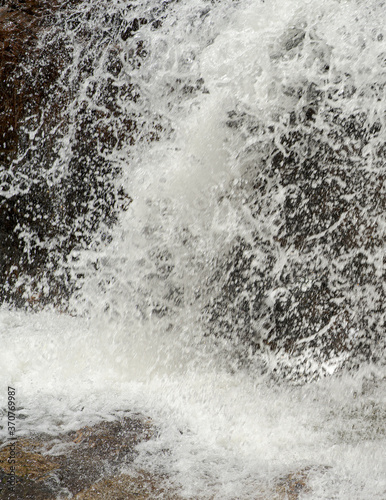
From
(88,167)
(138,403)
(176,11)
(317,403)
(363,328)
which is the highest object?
(176,11)

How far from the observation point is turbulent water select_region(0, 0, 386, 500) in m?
2.72

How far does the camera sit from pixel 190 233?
127 inches

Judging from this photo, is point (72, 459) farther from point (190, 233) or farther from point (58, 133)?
point (58, 133)

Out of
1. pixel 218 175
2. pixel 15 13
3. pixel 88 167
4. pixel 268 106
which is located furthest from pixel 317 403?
pixel 15 13

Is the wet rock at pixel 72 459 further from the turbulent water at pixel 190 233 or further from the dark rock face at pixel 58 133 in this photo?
the dark rock face at pixel 58 133

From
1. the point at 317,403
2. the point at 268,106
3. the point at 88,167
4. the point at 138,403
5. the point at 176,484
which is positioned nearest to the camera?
Result: the point at 176,484

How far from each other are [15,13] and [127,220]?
1.81m

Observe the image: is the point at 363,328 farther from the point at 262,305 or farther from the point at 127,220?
the point at 127,220

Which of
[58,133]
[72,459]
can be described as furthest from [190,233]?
[72,459]

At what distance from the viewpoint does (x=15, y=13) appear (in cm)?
363

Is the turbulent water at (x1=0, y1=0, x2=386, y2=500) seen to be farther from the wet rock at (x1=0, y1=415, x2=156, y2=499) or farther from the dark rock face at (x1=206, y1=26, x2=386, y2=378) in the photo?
the wet rock at (x1=0, y1=415, x2=156, y2=499)

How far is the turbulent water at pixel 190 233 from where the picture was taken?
272 centimetres

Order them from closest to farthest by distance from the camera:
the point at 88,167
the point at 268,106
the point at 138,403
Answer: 1. the point at 138,403
2. the point at 268,106
3. the point at 88,167

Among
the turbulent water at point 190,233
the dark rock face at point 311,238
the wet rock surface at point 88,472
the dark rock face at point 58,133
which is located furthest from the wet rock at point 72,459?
the dark rock face at point 58,133
